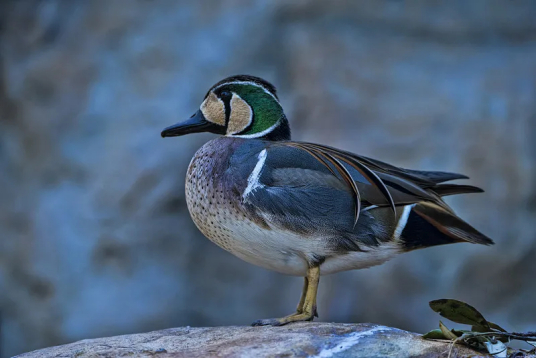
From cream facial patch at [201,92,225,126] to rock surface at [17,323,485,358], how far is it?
693 mm

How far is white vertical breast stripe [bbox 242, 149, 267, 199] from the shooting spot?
6.56 feet

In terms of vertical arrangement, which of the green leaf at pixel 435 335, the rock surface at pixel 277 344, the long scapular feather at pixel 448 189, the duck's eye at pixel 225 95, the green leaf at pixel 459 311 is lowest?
the rock surface at pixel 277 344

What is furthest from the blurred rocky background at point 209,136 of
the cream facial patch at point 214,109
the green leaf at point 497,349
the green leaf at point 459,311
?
the green leaf at point 497,349

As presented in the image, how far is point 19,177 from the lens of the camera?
3.55 metres

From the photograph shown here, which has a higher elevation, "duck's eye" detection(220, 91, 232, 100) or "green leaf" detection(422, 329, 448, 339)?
"duck's eye" detection(220, 91, 232, 100)

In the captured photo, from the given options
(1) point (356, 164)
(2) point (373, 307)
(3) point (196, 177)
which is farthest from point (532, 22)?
(3) point (196, 177)

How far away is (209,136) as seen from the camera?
3.50m

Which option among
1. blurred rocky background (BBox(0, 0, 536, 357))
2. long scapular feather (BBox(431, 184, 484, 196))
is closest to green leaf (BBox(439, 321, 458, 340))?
long scapular feather (BBox(431, 184, 484, 196))

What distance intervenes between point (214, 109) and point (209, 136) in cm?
125

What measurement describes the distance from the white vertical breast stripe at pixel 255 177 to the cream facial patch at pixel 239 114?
8.3 inches

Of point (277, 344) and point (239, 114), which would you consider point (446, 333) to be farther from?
point (239, 114)

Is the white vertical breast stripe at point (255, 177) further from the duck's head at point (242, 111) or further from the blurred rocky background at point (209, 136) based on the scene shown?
the blurred rocky background at point (209, 136)

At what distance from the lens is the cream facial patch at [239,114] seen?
2.23 meters

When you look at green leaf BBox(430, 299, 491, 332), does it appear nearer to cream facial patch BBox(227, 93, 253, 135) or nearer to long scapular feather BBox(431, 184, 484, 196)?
long scapular feather BBox(431, 184, 484, 196)
